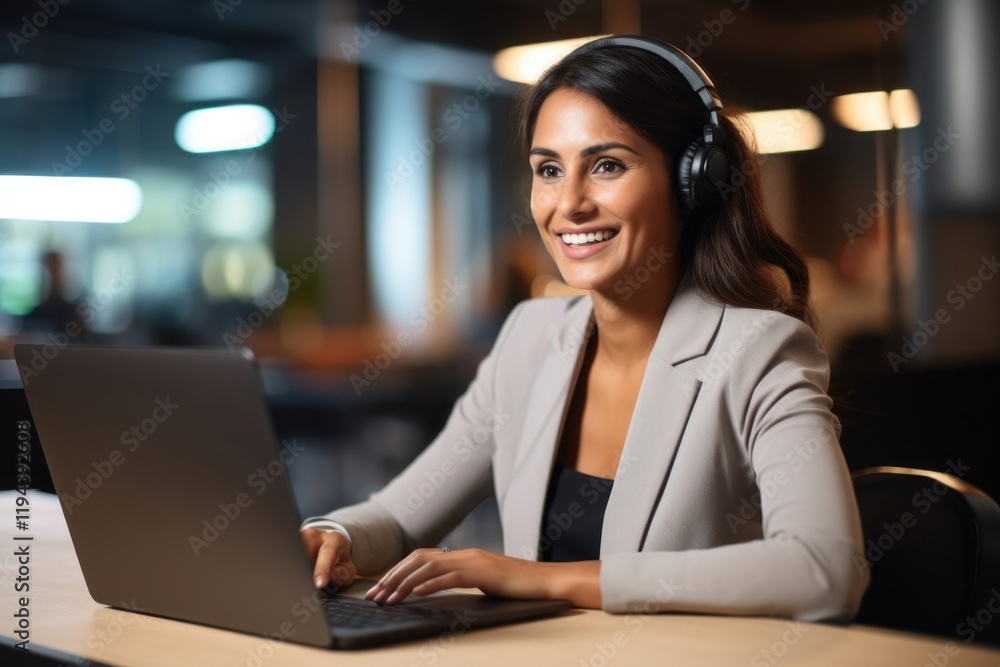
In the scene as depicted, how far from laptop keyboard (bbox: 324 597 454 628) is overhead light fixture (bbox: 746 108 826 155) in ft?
14.2

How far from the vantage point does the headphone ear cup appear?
5.26 ft

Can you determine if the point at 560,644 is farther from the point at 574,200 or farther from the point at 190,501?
the point at 574,200

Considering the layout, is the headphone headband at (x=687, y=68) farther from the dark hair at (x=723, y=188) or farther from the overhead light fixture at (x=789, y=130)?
the overhead light fixture at (x=789, y=130)

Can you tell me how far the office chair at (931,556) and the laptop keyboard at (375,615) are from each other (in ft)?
1.64

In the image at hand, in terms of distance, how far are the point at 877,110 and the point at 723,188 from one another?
324 centimetres

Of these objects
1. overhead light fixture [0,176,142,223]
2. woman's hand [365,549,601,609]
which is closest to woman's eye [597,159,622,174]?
woman's hand [365,549,601,609]

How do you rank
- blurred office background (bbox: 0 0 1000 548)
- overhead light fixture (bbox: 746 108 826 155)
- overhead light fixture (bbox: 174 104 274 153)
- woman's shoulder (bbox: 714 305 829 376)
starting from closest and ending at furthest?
woman's shoulder (bbox: 714 305 829 376)
blurred office background (bbox: 0 0 1000 548)
overhead light fixture (bbox: 746 108 826 155)
overhead light fixture (bbox: 174 104 274 153)

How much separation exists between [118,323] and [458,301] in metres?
2.34

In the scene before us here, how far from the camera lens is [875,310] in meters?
4.70

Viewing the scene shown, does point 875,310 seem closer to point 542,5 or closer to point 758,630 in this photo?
point 542,5

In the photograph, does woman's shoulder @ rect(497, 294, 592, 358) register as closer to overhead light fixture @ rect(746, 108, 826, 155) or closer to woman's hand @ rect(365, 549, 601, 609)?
woman's hand @ rect(365, 549, 601, 609)

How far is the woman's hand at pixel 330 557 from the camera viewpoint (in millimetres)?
1346

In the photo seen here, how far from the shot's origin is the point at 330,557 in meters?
1.38

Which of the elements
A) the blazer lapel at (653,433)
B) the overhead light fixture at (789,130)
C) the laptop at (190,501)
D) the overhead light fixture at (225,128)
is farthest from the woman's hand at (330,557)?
the overhead light fixture at (225,128)
